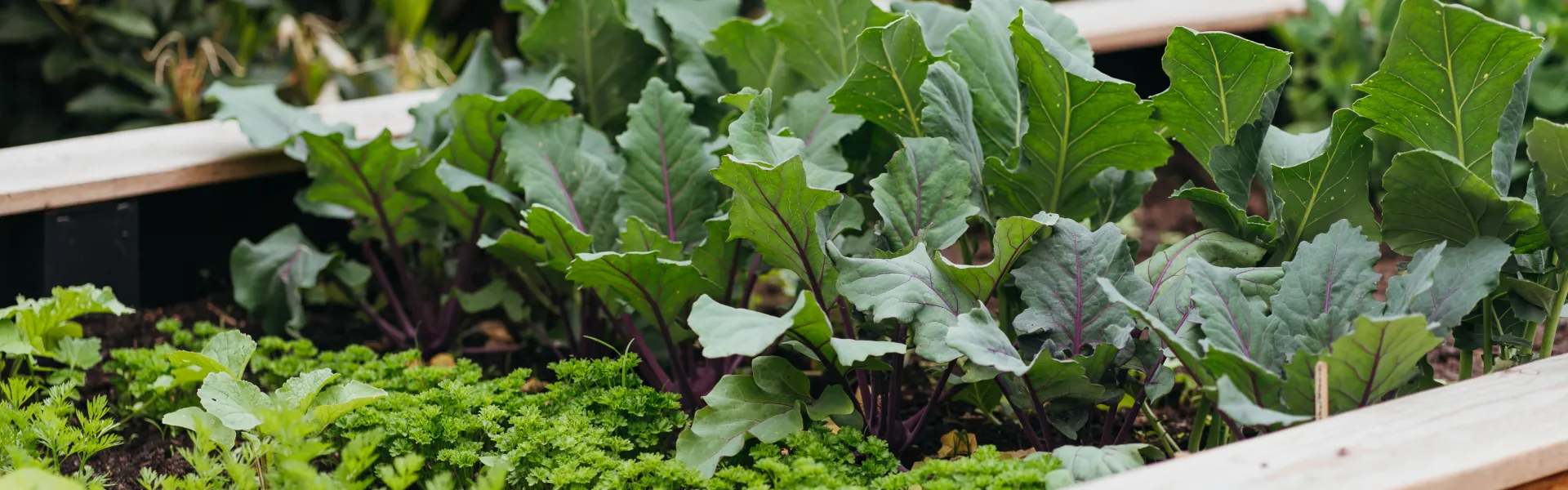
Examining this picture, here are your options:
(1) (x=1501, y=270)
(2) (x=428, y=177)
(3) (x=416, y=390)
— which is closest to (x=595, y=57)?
(2) (x=428, y=177)

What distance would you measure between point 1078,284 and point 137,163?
203 cm

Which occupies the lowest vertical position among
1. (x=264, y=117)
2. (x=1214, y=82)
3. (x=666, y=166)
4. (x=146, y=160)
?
(x=146, y=160)

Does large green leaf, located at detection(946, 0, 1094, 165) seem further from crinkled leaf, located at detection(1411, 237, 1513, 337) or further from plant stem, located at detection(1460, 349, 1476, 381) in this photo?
plant stem, located at detection(1460, 349, 1476, 381)

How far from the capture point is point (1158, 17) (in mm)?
3963

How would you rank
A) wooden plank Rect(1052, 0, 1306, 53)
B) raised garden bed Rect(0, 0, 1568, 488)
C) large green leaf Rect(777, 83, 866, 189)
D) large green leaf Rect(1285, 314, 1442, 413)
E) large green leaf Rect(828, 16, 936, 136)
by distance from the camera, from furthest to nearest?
wooden plank Rect(1052, 0, 1306, 53)
large green leaf Rect(777, 83, 866, 189)
large green leaf Rect(828, 16, 936, 136)
raised garden bed Rect(0, 0, 1568, 488)
large green leaf Rect(1285, 314, 1442, 413)

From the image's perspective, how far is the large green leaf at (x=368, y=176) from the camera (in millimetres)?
2398

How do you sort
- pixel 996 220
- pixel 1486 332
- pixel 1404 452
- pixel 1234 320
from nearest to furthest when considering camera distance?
1. pixel 1404 452
2. pixel 1234 320
3. pixel 1486 332
4. pixel 996 220

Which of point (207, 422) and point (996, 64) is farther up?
point (996, 64)

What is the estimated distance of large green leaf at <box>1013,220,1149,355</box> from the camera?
183cm

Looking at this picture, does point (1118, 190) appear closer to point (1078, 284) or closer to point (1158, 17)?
point (1078, 284)

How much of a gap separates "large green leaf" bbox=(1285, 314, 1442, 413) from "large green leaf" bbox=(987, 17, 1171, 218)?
50 centimetres

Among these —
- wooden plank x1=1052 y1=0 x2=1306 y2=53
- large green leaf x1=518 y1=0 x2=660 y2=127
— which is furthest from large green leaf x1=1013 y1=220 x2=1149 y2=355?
wooden plank x1=1052 y1=0 x2=1306 y2=53

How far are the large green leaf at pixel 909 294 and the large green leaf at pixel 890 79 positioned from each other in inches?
16.2

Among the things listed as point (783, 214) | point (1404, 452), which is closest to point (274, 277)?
point (783, 214)
